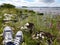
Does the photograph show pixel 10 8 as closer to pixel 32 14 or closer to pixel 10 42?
pixel 32 14

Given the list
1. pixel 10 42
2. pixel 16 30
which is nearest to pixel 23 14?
pixel 16 30

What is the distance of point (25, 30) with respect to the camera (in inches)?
99.2

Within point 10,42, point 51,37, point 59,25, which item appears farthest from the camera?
point 59,25

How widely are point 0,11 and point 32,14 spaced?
52cm

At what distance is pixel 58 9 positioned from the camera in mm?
2725

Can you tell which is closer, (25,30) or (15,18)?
(25,30)

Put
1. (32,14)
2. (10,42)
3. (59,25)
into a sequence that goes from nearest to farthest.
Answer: (10,42) → (59,25) → (32,14)

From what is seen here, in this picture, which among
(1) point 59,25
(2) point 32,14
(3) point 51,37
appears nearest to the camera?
(3) point 51,37

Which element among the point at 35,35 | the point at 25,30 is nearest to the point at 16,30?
the point at 25,30

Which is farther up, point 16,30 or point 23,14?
point 23,14

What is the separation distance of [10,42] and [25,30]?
46 cm

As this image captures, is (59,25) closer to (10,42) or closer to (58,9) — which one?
(58,9)

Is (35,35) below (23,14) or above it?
below

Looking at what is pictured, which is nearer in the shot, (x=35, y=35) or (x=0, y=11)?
(x=35, y=35)
